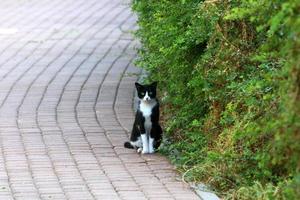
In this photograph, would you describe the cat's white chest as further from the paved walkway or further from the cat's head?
the paved walkway

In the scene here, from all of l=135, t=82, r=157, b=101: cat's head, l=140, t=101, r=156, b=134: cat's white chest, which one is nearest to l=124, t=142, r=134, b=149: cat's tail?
l=140, t=101, r=156, b=134: cat's white chest

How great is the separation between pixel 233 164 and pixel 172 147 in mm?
1650

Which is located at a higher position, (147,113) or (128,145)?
(147,113)

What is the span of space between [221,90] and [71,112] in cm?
321

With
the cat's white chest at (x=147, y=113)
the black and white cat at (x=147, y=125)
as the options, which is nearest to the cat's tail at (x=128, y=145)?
the black and white cat at (x=147, y=125)

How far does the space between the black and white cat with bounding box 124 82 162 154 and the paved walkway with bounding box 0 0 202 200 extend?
0.13 meters

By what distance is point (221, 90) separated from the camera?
9.58 m

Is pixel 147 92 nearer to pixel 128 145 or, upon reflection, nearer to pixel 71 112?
pixel 128 145

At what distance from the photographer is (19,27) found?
19297 mm

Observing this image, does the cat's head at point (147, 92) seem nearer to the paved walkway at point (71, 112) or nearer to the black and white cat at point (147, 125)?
the black and white cat at point (147, 125)

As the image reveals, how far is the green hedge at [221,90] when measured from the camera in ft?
24.0

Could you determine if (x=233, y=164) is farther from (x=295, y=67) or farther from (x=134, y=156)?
(x=295, y=67)

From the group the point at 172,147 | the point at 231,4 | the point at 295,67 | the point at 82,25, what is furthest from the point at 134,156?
the point at 82,25

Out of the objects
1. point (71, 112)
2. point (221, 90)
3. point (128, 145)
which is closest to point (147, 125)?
point (128, 145)
